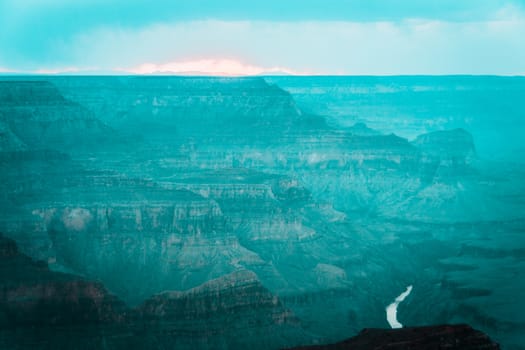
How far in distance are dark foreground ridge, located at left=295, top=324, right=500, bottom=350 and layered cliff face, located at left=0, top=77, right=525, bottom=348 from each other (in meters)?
27.8

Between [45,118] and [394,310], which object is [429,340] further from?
[45,118]

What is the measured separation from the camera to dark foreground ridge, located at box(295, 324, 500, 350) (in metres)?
45.8

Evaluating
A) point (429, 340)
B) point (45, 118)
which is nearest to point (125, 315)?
point (429, 340)

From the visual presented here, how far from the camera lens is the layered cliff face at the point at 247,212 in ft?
297

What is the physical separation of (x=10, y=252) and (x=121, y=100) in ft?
237

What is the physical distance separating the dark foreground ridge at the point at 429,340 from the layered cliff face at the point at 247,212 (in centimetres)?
2779

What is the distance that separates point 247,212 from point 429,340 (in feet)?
207

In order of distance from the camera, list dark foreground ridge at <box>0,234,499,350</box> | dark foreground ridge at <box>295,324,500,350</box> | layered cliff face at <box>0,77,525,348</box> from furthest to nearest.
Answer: layered cliff face at <box>0,77,525,348</box>, dark foreground ridge at <box>0,234,499,350</box>, dark foreground ridge at <box>295,324,500,350</box>

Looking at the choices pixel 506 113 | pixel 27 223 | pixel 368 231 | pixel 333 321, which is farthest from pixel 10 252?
pixel 506 113

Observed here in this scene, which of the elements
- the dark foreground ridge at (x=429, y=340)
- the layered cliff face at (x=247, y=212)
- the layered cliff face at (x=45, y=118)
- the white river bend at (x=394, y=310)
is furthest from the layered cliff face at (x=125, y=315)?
the layered cliff face at (x=45, y=118)

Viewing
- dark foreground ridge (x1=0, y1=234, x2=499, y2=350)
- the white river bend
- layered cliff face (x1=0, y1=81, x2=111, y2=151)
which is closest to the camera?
dark foreground ridge (x1=0, y1=234, x2=499, y2=350)

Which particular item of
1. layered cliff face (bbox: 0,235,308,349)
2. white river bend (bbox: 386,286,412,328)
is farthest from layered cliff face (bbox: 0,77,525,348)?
white river bend (bbox: 386,286,412,328)

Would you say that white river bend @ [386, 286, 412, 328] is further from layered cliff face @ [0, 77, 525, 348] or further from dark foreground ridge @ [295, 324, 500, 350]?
dark foreground ridge @ [295, 324, 500, 350]

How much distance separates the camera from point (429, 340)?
46.2 meters
